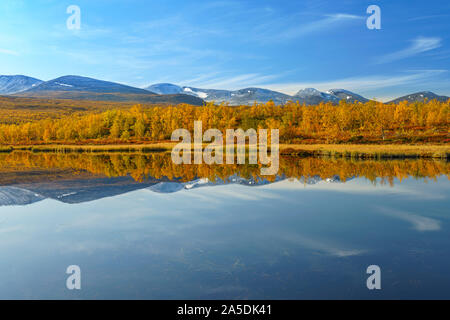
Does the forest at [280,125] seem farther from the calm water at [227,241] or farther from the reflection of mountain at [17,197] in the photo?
the reflection of mountain at [17,197]

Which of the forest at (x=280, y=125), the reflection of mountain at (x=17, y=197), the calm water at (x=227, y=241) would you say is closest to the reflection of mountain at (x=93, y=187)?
the reflection of mountain at (x=17, y=197)

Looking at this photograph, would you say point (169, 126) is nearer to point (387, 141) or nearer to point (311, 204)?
point (387, 141)

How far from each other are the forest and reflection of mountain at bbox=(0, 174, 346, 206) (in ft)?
141

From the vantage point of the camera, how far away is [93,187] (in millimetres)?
19562

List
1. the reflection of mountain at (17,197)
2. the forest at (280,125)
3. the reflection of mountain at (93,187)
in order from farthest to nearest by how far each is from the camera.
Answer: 1. the forest at (280,125)
2. the reflection of mountain at (93,187)
3. the reflection of mountain at (17,197)

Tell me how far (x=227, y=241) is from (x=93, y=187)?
12611 mm

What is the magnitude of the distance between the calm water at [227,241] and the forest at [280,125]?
48.1 m

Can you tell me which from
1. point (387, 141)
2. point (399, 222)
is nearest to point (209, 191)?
point (399, 222)

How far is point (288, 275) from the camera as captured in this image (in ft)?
22.7

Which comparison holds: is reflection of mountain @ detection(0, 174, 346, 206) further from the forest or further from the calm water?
the forest

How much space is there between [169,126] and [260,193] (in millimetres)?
65985

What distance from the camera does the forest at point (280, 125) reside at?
6600cm

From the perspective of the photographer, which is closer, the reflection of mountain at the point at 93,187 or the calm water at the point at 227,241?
the calm water at the point at 227,241

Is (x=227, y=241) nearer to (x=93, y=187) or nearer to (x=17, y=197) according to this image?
(x=17, y=197)
